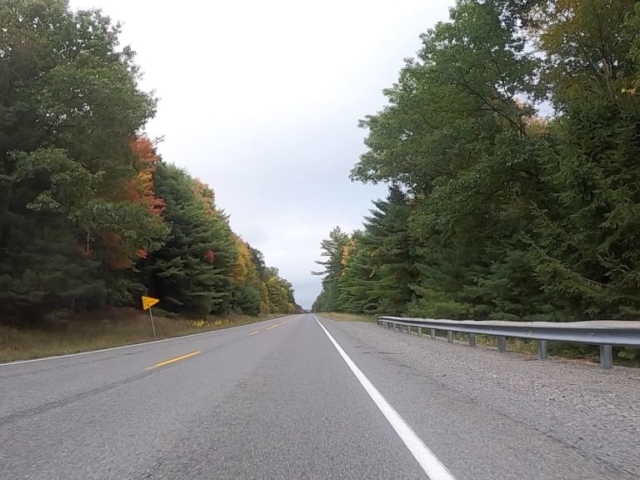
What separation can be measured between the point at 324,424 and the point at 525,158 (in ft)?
45.9

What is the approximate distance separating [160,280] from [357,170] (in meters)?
21.7

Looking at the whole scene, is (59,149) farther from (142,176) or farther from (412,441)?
(412,441)

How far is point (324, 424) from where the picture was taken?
18.8ft

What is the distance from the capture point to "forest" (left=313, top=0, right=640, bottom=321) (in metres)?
12.8

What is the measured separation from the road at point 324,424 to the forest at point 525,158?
3785mm

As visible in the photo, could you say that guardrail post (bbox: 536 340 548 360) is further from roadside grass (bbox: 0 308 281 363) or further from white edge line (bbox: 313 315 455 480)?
roadside grass (bbox: 0 308 281 363)

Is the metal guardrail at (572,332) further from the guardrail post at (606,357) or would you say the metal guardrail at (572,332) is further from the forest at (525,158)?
the forest at (525,158)

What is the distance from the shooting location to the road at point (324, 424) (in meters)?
4.18

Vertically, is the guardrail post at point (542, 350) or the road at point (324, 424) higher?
the guardrail post at point (542, 350)

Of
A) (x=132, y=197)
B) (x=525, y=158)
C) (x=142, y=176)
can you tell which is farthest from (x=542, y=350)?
(x=142, y=176)

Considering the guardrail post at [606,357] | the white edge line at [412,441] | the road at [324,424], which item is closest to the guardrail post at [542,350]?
the road at [324,424]

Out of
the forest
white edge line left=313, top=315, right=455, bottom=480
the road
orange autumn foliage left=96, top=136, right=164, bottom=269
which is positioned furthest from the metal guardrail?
orange autumn foliage left=96, top=136, right=164, bottom=269

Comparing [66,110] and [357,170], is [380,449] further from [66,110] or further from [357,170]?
[357,170]

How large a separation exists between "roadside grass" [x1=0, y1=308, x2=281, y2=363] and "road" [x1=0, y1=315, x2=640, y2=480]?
6.81 meters
